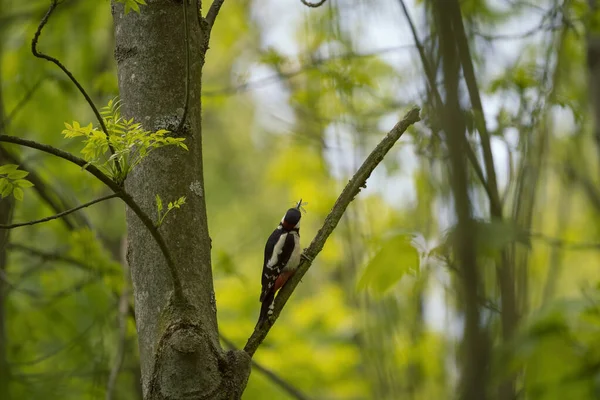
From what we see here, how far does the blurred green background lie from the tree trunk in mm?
709

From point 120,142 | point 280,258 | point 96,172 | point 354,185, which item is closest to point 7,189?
point 120,142

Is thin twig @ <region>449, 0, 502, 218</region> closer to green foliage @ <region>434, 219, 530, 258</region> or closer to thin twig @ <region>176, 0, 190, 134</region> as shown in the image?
green foliage @ <region>434, 219, 530, 258</region>

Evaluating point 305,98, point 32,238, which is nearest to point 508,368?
point 305,98

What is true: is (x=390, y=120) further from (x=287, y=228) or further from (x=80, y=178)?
(x=80, y=178)

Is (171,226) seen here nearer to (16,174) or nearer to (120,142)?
(120,142)

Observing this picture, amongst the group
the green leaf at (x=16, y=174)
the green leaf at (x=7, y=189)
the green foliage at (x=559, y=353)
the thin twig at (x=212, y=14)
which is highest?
the thin twig at (x=212, y=14)

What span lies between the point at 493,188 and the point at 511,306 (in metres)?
0.54

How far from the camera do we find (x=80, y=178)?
18.6ft

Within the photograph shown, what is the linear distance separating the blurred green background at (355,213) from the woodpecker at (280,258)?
1.18 ft

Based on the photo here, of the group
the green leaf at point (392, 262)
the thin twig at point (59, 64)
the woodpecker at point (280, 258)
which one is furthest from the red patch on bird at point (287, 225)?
the thin twig at point (59, 64)

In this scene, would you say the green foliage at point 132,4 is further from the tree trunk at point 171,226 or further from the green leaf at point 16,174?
the green leaf at point 16,174

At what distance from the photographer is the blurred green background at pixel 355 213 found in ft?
9.04

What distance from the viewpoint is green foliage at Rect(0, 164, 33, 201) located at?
73.5 inches

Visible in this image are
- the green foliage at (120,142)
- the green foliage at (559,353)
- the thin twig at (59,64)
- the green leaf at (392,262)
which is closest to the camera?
the thin twig at (59,64)
